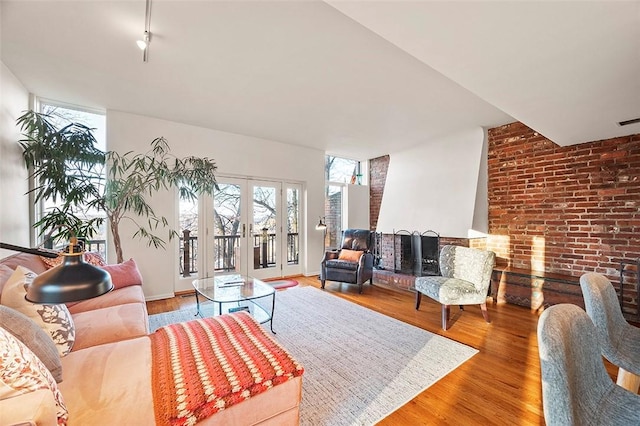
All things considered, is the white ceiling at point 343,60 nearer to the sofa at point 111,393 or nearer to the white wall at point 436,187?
the white wall at point 436,187

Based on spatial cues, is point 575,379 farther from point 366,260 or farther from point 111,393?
point 366,260

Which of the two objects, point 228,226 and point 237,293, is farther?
point 228,226

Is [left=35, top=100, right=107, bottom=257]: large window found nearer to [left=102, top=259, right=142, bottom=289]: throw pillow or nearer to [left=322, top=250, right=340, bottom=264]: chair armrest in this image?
[left=102, top=259, right=142, bottom=289]: throw pillow

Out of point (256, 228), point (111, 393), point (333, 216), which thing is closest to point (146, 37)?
point (111, 393)

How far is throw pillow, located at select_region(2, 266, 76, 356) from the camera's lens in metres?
Answer: 1.40

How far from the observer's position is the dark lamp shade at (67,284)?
70cm

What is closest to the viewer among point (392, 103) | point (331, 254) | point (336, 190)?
point (392, 103)

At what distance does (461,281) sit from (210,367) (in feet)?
9.14

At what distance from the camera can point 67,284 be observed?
2.37ft

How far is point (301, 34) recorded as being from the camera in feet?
6.55

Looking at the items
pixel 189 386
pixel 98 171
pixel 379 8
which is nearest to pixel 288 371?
pixel 189 386

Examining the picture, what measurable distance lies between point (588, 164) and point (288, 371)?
419 centimetres

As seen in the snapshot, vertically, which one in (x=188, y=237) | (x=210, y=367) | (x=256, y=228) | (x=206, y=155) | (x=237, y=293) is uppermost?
(x=206, y=155)

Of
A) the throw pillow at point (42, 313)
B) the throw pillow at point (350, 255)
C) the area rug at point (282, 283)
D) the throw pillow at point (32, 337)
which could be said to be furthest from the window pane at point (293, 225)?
the throw pillow at point (32, 337)
